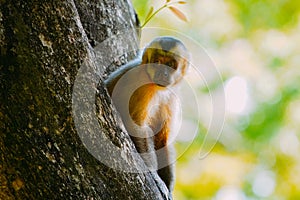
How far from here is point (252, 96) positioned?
5.03 m

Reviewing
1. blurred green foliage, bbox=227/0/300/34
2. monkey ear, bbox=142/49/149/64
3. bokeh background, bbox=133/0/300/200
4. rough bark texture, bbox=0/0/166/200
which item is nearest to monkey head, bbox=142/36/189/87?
monkey ear, bbox=142/49/149/64

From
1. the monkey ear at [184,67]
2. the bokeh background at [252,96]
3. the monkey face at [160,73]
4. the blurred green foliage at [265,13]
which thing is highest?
the monkey face at [160,73]

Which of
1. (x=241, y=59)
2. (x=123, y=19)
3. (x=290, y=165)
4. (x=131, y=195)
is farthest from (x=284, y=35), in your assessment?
(x=131, y=195)

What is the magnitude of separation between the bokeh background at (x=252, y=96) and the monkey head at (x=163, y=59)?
8.49 ft

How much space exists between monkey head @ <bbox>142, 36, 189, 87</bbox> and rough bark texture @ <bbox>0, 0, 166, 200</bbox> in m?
0.64

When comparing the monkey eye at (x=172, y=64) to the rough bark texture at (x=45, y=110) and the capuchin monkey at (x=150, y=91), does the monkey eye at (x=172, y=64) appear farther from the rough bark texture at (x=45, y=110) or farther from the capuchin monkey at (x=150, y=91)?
the rough bark texture at (x=45, y=110)

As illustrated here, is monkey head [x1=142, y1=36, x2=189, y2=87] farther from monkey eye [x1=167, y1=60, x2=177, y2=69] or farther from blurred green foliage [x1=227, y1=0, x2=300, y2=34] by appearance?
blurred green foliage [x1=227, y1=0, x2=300, y2=34]

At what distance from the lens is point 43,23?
145 centimetres

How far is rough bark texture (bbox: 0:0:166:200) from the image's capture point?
139 cm

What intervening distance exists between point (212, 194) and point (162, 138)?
2487mm

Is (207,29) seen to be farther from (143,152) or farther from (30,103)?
(30,103)

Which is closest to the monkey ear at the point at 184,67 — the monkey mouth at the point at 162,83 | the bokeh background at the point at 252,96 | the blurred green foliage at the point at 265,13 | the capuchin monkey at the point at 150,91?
the capuchin monkey at the point at 150,91

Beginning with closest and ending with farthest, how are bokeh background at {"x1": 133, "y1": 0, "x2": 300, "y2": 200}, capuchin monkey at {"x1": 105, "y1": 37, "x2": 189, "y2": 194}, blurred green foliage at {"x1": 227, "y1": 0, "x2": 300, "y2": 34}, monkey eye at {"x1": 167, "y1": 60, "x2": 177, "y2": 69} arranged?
capuchin monkey at {"x1": 105, "y1": 37, "x2": 189, "y2": 194} < monkey eye at {"x1": 167, "y1": 60, "x2": 177, "y2": 69} < bokeh background at {"x1": 133, "y1": 0, "x2": 300, "y2": 200} < blurred green foliage at {"x1": 227, "y1": 0, "x2": 300, "y2": 34}

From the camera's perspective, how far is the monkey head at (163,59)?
7.11 feet
